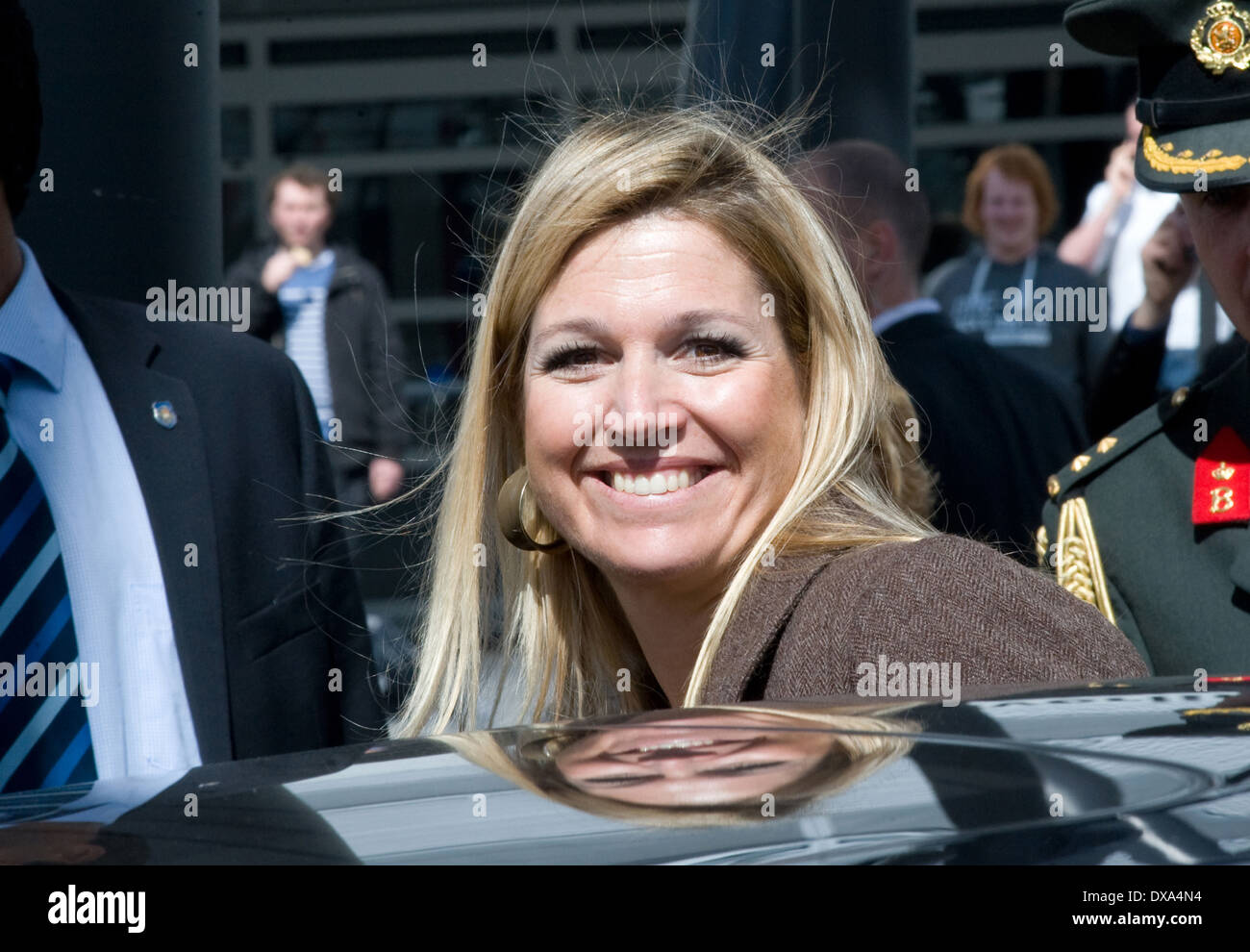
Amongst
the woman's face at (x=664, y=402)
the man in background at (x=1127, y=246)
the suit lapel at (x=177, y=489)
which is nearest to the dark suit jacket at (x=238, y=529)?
the suit lapel at (x=177, y=489)

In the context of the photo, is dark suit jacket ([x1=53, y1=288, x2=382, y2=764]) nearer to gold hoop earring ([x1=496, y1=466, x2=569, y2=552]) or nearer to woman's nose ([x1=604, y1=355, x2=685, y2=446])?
gold hoop earring ([x1=496, y1=466, x2=569, y2=552])

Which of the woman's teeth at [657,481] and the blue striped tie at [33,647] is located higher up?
the woman's teeth at [657,481]

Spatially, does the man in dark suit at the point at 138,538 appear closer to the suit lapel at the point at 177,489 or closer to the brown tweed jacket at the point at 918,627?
the suit lapel at the point at 177,489

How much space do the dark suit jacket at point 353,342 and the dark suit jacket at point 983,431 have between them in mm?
2574

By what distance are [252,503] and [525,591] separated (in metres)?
0.42

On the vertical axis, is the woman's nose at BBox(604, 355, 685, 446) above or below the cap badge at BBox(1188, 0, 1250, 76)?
below

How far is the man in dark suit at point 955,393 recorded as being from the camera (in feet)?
11.7

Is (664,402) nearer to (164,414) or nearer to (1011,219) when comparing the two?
(164,414)

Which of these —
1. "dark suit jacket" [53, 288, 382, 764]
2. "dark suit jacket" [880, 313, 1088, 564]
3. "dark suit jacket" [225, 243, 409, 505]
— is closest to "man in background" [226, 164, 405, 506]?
"dark suit jacket" [225, 243, 409, 505]

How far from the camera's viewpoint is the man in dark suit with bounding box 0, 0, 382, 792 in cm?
202

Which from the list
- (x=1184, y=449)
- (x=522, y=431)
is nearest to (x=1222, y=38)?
(x=1184, y=449)

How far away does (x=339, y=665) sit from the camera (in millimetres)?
2371

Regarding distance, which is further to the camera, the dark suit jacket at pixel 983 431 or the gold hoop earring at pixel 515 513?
the dark suit jacket at pixel 983 431
